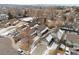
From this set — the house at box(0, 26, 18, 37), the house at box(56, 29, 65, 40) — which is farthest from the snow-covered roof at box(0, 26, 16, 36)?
the house at box(56, 29, 65, 40)

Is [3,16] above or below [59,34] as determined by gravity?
above

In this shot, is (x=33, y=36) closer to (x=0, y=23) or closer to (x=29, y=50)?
(x=29, y=50)

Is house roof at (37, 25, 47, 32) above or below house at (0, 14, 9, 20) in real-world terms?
below

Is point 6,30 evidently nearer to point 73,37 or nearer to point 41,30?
point 41,30

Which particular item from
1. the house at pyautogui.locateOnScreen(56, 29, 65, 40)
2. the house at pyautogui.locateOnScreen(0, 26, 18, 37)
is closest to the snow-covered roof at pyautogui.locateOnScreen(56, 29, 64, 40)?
the house at pyautogui.locateOnScreen(56, 29, 65, 40)

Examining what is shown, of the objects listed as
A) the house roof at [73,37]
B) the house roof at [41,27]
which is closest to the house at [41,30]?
the house roof at [41,27]

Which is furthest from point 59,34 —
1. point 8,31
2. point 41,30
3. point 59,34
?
point 8,31

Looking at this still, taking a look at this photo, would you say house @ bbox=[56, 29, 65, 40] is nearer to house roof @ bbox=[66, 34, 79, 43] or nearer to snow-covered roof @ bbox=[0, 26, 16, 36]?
house roof @ bbox=[66, 34, 79, 43]

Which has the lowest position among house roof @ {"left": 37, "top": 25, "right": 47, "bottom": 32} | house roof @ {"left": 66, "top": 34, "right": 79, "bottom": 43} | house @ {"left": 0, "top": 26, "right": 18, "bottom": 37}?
house roof @ {"left": 66, "top": 34, "right": 79, "bottom": 43}
